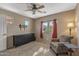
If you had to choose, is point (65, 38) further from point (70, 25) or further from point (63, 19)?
point (63, 19)

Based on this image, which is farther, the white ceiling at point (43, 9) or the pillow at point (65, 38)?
the pillow at point (65, 38)

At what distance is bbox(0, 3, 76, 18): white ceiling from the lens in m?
2.78

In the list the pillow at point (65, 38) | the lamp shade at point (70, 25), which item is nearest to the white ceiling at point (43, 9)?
the lamp shade at point (70, 25)

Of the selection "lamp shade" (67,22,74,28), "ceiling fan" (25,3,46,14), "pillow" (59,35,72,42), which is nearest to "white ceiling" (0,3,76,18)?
"ceiling fan" (25,3,46,14)

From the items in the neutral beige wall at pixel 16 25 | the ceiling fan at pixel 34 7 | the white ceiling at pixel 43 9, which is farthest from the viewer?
the neutral beige wall at pixel 16 25

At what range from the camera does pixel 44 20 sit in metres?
3.20

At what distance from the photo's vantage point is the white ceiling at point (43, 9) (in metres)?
2.78

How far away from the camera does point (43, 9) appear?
302cm

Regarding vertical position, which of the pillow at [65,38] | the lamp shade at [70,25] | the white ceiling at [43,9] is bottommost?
the pillow at [65,38]

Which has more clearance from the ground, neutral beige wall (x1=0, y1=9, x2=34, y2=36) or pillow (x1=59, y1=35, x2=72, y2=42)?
neutral beige wall (x1=0, y1=9, x2=34, y2=36)

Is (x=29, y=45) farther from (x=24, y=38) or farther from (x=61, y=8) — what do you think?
(x=61, y=8)

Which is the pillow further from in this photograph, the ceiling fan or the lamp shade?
the ceiling fan

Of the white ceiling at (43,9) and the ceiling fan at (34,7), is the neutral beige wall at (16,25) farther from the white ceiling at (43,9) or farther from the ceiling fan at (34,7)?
the ceiling fan at (34,7)

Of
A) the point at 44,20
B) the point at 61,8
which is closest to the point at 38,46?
the point at 44,20
